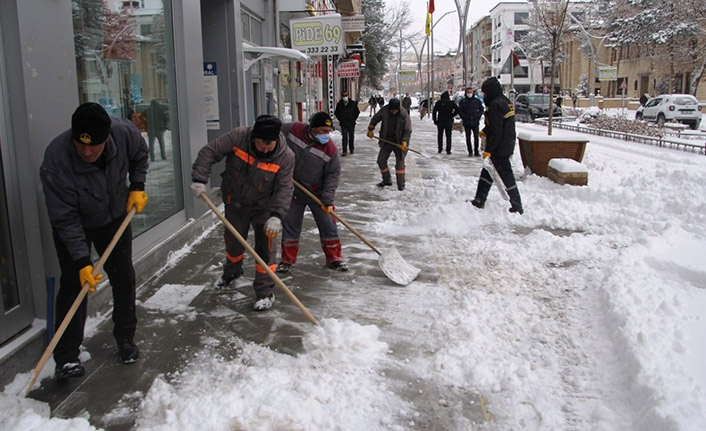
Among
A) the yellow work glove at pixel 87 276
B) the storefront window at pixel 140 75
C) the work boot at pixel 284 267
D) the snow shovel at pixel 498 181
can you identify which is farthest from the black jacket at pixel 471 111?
the yellow work glove at pixel 87 276

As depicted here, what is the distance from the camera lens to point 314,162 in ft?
19.1

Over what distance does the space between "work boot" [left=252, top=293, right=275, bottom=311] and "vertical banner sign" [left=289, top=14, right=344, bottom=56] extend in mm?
8662

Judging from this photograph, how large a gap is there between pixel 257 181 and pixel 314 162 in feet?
3.68

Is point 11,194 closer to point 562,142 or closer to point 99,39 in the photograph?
point 99,39

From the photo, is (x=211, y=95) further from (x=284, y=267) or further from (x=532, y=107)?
(x=532, y=107)

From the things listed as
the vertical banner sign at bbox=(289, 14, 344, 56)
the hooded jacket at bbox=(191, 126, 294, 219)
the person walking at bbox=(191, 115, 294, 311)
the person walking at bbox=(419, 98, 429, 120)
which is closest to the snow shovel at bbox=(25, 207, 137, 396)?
the person walking at bbox=(191, 115, 294, 311)

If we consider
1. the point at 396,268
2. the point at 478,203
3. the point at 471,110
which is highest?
the point at 471,110

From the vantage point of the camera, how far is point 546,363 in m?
3.90

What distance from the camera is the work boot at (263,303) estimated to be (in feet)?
15.9

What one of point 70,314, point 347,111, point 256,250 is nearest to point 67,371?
point 70,314

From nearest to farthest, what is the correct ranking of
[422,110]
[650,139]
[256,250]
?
[256,250]
[650,139]
[422,110]

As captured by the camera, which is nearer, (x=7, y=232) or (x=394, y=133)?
(x=7, y=232)

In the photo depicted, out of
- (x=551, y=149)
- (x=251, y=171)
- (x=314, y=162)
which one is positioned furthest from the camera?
(x=551, y=149)

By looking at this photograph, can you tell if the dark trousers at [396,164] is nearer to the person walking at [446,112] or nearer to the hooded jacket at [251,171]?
the person walking at [446,112]
